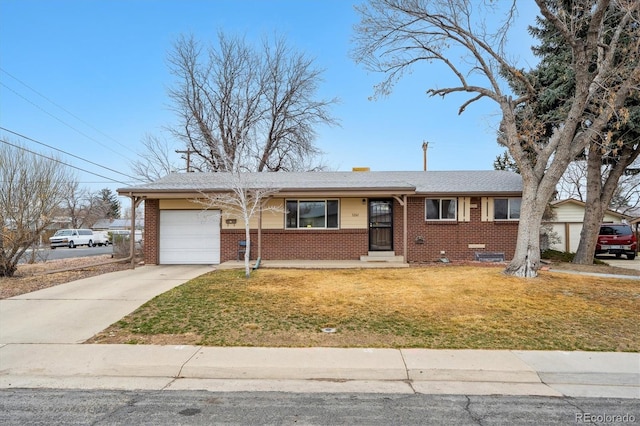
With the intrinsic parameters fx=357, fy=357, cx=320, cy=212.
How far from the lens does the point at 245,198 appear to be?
10.2 meters

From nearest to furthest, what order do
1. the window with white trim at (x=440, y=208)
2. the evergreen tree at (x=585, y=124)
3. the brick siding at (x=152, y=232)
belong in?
the evergreen tree at (x=585, y=124)
the brick siding at (x=152, y=232)
the window with white trim at (x=440, y=208)

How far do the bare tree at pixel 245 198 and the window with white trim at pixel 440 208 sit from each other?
5772 mm

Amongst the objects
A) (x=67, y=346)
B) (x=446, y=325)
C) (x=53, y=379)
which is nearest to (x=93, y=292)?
Answer: (x=67, y=346)

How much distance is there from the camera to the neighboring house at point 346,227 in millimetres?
13742

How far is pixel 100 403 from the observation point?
360 cm

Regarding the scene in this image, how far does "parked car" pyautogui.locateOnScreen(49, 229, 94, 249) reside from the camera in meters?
30.8

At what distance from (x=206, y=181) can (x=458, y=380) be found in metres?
12.2

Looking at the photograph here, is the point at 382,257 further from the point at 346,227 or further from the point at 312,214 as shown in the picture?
the point at 312,214

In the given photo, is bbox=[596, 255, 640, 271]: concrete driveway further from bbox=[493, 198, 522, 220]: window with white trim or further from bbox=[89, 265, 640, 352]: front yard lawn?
bbox=[89, 265, 640, 352]: front yard lawn

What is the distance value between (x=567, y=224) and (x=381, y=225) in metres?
12.7

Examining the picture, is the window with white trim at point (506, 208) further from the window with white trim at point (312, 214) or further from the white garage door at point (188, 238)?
the white garage door at point (188, 238)

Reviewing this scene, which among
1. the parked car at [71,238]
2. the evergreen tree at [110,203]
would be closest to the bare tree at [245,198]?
the parked car at [71,238]

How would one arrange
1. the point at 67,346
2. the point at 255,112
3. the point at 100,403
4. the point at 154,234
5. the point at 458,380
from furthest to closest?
1. the point at 255,112
2. the point at 154,234
3. the point at 67,346
4. the point at 458,380
5. the point at 100,403

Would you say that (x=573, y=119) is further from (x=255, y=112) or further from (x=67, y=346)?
(x=255, y=112)
